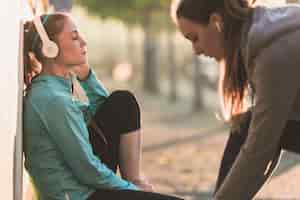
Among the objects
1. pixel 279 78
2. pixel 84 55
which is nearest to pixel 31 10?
pixel 84 55

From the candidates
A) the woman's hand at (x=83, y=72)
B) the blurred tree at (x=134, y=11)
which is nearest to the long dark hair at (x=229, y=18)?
the woman's hand at (x=83, y=72)

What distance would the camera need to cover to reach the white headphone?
6.51ft

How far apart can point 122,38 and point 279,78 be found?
561 cm

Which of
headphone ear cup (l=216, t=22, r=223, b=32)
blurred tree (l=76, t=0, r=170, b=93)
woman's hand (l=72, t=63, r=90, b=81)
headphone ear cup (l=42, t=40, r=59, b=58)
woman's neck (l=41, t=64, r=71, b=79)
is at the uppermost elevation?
headphone ear cup (l=216, t=22, r=223, b=32)

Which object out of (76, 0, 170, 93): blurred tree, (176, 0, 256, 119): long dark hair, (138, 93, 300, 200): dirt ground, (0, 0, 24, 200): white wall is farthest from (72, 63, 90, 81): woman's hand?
(76, 0, 170, 93): blurred tree

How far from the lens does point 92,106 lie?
2.29m

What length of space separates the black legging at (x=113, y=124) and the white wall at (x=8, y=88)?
0.30m

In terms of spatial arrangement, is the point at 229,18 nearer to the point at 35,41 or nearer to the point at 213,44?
the point at 213,44

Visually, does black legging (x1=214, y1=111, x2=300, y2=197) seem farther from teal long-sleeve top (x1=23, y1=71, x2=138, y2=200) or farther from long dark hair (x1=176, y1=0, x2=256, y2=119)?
teal long-sleeve top (x1=23, y1=71, x2=138, y2=200)

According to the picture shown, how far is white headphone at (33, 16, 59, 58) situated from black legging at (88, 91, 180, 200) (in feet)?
0.93

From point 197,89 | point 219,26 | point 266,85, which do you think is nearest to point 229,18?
point 219,26

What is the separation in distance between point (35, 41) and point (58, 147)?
0.28 meters

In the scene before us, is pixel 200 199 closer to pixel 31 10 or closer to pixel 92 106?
pixel 92 106

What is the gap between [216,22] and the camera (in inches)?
74.0
